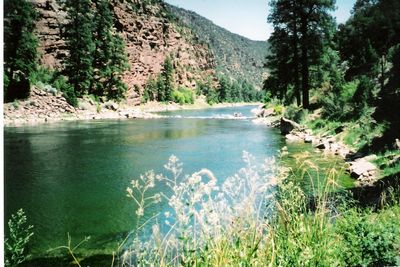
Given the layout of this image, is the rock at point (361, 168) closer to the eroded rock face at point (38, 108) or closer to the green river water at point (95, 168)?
the green river water at point (95, 168)

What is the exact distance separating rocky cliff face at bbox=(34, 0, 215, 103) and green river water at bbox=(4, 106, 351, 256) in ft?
143

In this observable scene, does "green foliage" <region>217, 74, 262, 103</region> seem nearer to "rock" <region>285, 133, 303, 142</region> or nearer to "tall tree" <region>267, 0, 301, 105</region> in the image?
"tall tree" <region>267, 0, 301, 105</region>

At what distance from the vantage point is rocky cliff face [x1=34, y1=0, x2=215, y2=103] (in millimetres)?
73625

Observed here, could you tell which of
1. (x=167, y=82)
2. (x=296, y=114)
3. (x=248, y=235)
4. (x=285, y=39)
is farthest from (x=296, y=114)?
(x=167, y=82)

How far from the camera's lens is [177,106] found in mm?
85688

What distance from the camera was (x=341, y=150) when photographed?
1719 cm

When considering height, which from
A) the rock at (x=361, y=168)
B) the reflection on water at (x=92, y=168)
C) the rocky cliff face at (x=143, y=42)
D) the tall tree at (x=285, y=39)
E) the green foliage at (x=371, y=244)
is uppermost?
the rocky cliff face at (x=143, y=42)

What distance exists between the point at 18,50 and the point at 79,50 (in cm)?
1398

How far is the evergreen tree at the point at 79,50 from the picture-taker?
55.7 metres

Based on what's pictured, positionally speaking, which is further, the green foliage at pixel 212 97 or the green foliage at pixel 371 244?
the green foliage at pixel 212 97

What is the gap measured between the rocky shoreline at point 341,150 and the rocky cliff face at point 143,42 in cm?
4734

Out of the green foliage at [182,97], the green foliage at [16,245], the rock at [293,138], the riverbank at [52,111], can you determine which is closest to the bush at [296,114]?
the rock at [293,138]

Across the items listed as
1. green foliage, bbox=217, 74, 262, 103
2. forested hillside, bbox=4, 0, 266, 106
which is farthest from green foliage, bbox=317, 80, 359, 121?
green foliage, bbox=217, 74, 262, 103

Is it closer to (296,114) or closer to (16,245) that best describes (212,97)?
(296,114)
